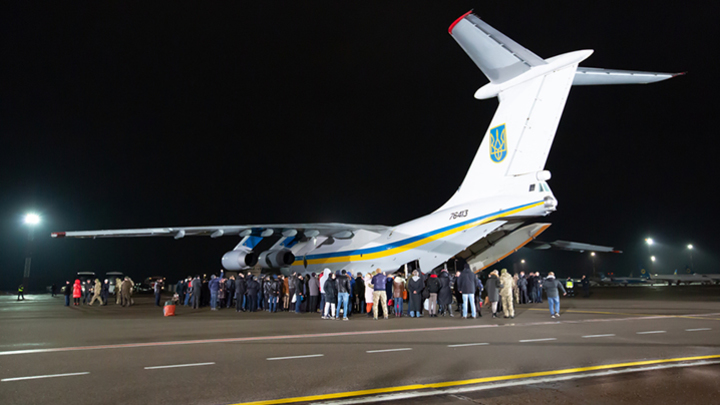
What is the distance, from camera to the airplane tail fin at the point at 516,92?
1086 centimetres

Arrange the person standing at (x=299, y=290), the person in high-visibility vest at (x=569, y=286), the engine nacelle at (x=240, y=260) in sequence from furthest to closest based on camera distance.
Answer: the person in high-visibility vest at (x=569, y=286)
the engine nacelle at (x=240, y=260)
the person standing at (x=299, y=290)

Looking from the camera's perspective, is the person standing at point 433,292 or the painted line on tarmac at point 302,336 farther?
the person standing at point 433,292

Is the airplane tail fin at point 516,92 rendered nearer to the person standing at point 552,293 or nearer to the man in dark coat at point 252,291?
the person standing at point 552,293

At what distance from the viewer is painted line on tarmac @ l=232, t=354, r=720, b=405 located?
446cm

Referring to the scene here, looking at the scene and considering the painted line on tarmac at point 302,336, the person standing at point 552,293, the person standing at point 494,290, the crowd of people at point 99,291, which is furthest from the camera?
the crowd of people at point 99,291

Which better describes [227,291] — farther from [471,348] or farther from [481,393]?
[481,393]

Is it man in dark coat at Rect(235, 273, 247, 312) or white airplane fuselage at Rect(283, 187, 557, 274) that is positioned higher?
white airplane fuselage at Rect(283, 187, 557, 274)

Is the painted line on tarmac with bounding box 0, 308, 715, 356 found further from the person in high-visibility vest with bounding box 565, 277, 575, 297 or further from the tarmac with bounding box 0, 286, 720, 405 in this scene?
the person in high-visibility vest with bounding box 565, 277, 575, 297

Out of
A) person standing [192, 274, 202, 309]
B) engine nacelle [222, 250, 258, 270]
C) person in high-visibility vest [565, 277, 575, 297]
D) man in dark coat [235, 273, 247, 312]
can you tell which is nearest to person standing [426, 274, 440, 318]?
man in dark coat [235, 273, 247, 312]

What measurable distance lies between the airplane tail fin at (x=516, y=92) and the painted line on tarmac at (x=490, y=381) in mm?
6600

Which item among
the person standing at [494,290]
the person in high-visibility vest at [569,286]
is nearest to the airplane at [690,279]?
the person in high-visibility vest at [569,286]

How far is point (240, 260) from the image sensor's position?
20.4 metres

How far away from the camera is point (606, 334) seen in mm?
8836

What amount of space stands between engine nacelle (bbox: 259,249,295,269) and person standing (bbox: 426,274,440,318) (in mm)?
8129
